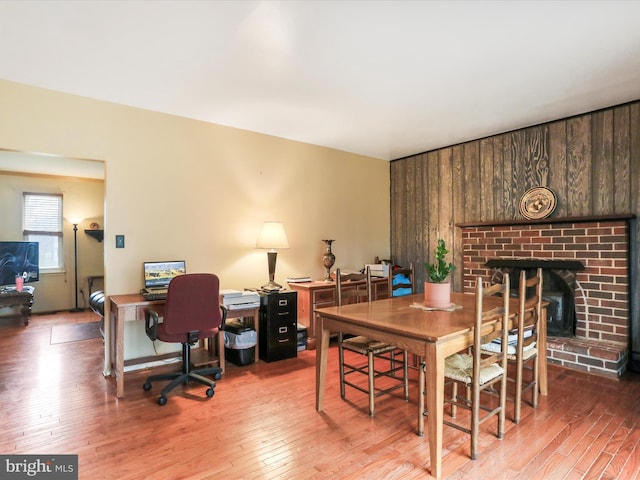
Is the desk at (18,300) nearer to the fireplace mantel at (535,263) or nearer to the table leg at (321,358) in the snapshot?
the table leg at (321,358)

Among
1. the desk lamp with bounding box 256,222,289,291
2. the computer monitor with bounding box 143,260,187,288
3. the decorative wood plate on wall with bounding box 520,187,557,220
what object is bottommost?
the computer monitor with bounding box 143,260,187,288

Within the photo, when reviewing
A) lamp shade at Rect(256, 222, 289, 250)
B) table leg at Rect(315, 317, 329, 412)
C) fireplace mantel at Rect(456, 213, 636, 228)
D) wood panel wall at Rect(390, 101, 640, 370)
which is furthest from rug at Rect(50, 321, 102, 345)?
fireplace mantel at Rect(456, 213, 636, 228)

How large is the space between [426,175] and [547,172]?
4.92 feet

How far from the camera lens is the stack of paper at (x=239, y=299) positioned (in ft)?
11.4

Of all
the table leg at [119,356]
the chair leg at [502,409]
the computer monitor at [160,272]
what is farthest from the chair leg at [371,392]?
the computer monitor at [160,272]

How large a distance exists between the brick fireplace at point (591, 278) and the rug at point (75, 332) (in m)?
5.28

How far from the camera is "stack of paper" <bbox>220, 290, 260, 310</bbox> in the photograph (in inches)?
137

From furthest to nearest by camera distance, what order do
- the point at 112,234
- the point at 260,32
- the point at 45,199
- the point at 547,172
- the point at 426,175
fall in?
the point at 45,199 < the point at 426,175 < the point at 547,172 < the point at 112,234 < the point at 260,32

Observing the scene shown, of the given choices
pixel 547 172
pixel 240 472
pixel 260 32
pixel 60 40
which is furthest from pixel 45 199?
pixel 547 172

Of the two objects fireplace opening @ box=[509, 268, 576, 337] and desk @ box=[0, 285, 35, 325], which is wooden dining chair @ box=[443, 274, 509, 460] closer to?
fireplace opening @ box=[509, 268, 576, 337]

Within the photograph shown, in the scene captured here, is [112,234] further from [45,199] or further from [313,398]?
[45,199]

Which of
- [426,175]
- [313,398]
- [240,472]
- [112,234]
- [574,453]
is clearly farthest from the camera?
[426,175]

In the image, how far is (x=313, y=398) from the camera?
2805 mm

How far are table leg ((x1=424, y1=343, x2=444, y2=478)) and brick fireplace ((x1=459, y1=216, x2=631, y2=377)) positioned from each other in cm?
233
